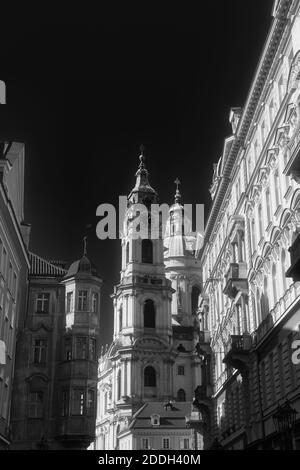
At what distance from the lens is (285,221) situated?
98.8 ft

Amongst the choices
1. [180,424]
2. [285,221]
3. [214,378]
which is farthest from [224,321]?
[180,424]

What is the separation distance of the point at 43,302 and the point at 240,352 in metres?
17.3

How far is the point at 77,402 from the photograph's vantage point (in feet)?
148

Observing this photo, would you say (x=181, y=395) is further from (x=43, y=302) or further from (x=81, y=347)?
(x=43, y=302)

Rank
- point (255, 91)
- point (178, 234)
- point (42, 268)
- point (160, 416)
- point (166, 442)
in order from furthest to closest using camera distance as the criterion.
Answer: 1. point (178, 234)
2. point (160, 416)
3. point (166, 442)
4. point (42, 268)
5. point (255, 91)

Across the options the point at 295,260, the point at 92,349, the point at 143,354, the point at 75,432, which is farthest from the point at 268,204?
the point at 143,354

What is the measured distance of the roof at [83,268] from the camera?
50.6m

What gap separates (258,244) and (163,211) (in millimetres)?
69709

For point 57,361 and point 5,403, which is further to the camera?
point 57,361

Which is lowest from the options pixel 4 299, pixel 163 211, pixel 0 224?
pixel 4 299

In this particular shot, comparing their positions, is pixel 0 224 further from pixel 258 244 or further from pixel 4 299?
pixel 258 244

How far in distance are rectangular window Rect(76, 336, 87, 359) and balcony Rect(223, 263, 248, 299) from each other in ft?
42.3

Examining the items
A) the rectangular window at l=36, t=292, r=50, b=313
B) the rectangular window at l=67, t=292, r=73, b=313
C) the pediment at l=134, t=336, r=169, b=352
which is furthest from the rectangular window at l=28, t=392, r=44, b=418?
the pediment at l=134, t=336, r=169, b=352

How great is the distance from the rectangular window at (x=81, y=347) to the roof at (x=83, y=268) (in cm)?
542
